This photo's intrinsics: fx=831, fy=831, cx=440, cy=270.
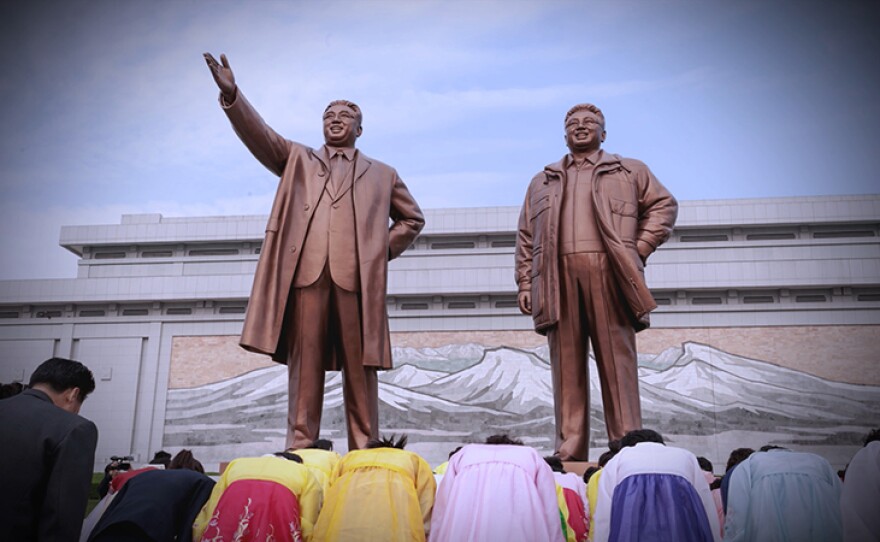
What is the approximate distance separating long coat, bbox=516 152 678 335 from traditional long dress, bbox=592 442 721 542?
1.82 m

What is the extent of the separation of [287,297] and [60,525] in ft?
8.65

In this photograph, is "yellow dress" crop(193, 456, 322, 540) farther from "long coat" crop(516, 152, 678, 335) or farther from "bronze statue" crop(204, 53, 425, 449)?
"long coat" crop(516, 152, 678, 335)

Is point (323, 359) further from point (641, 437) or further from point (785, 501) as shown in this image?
point (785, 501)

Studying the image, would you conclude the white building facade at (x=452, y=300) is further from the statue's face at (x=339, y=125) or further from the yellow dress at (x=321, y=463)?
the yellow dress at (x=321, y=463)

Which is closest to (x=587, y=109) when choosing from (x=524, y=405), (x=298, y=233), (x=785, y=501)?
(x=298, y=233)

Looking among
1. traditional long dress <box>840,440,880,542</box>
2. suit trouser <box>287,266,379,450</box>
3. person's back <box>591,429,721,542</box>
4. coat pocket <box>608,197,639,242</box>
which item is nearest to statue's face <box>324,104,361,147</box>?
suit trouser <box>287,266,379,450</box>

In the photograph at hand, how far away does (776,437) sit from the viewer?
16516 mm

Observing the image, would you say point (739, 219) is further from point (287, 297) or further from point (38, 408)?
point (38, 408)

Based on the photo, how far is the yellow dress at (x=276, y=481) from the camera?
12.2 ft

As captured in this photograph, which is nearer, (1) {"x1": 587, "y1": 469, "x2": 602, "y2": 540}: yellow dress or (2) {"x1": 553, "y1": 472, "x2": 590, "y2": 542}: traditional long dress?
(1) {"x1": 587, "y1": 469, "x2": 602, "y2": 540}: yellow dress

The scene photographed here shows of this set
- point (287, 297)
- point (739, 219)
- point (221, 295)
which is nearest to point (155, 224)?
point (221, 295)

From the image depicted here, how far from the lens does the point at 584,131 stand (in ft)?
19.2

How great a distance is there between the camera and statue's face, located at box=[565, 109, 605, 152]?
5.84 metres

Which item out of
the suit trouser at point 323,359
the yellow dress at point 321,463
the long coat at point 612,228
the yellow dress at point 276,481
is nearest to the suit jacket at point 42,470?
the yellow dress at point 276,481
